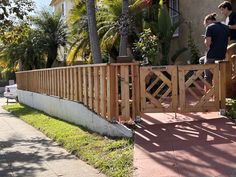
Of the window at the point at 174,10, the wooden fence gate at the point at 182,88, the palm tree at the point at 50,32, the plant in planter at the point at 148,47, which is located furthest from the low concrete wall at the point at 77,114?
the palm tree at the point at 50,32

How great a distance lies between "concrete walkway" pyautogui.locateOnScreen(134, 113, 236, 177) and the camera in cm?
646

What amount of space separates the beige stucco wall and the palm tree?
620 inches

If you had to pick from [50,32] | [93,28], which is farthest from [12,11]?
[50,32]

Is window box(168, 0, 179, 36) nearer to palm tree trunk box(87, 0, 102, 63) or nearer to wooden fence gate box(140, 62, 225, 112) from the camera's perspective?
palm tree trunk box(87, 0, 102, 63)

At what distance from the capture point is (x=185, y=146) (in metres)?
7.62

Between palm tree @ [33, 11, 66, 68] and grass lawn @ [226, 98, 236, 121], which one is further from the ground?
palm tree @ [33, 11, 66, 68]

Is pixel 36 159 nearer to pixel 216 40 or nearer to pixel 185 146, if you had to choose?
pixel 185 146

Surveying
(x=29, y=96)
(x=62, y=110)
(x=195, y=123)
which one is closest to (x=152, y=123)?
(x=195, y=123)

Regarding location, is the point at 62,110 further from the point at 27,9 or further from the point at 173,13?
the point at 173,13

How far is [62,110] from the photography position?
548 inches

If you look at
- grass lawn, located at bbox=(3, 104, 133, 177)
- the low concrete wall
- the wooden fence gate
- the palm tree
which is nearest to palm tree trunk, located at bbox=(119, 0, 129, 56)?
the low concrete wall

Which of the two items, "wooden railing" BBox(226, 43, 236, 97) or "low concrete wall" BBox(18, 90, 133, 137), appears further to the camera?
"wooden railing" BBox(226, 43, 236, 97)

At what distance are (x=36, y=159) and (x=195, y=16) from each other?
32.6ft

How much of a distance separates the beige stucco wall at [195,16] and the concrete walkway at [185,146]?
6.63 meters
